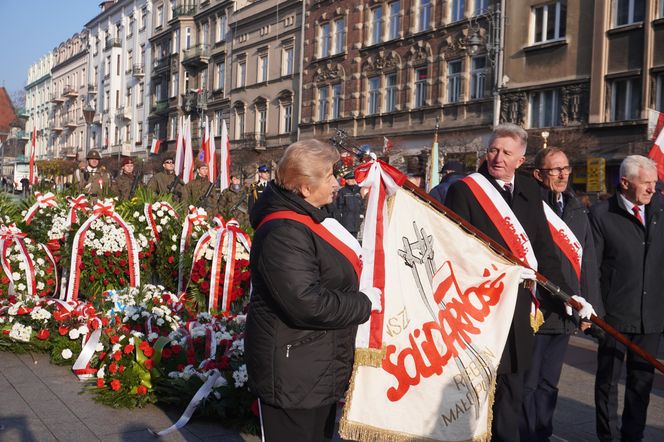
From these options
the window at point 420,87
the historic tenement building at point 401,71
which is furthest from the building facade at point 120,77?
the window at point 420,87

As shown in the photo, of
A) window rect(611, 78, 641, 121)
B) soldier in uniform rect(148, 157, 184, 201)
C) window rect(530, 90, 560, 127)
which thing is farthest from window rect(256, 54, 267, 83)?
soldier in uniform rect(148, 157, 184, 201)

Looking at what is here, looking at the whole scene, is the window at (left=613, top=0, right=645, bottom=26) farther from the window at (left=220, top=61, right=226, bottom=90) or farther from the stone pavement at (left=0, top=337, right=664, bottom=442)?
the window at (left=220, top=61, right=226, bottom=90)

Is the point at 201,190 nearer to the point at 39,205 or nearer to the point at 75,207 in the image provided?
the point at 39,205

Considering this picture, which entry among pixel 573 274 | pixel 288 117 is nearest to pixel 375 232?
pixel 573 274

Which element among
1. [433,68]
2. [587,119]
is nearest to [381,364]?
[587,119]

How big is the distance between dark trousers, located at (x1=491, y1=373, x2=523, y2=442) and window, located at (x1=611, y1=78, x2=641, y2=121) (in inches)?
779

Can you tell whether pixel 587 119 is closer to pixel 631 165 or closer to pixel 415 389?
pixel 631 165

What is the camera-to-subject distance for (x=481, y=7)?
2808 cm

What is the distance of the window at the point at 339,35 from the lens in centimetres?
3628

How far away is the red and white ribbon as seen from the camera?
3807mm

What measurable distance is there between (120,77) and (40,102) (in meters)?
33.6

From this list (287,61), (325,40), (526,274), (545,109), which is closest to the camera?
(526,274)

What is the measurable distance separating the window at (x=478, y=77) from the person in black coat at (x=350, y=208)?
12.0 metres

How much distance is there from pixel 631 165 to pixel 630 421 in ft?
5.37
